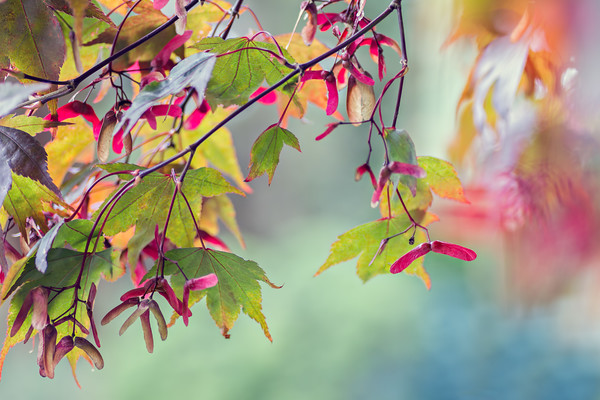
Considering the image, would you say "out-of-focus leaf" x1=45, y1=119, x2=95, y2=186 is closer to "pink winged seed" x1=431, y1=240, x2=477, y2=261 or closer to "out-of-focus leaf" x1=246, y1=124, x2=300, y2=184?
"out-of-focus leaf" x1=246, y1=124, x2=300, y2=184

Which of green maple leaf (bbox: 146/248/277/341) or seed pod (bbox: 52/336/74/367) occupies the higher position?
green maple leaf (bbox: 146/248/277/341)

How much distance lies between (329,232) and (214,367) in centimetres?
92

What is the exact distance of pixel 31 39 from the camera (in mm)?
270

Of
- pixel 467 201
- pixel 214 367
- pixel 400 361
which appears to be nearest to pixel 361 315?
pixel 400 361

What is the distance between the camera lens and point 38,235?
0.29 meters

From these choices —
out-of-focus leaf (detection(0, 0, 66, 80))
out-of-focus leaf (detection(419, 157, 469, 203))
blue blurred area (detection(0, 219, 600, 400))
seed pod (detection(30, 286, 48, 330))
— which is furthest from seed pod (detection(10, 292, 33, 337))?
blue blurred area (detection(0, 219, 600, 400))

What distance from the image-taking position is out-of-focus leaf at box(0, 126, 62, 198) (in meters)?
0.26

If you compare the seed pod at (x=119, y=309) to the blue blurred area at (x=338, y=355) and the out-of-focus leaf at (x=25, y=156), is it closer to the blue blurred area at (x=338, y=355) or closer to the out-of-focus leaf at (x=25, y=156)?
the out-of-focus leaf at (x=25, y=156)

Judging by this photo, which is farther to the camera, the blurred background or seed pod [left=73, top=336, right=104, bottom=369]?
the blurred background

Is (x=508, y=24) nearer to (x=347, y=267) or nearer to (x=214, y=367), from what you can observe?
(x=214, y=367)

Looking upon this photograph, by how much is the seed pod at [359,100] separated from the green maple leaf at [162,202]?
76 millimetres

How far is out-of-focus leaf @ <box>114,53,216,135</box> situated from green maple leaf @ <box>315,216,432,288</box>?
14 centimetres

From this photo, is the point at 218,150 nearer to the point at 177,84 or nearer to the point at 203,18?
the point at 203,18

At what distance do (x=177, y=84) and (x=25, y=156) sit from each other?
0.09 meters
